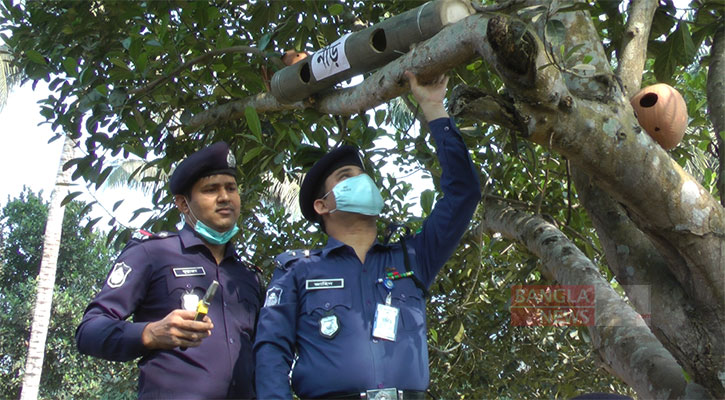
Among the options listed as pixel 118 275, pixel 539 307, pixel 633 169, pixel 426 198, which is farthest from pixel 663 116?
pixel 539 307

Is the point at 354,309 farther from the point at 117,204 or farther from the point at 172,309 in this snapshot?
the point at 117,204

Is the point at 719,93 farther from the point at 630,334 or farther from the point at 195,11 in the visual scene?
the point at 195,11

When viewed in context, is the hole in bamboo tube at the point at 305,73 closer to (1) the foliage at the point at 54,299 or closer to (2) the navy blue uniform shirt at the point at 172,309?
(2) the navy blue uniform shirt at the point at 172,309

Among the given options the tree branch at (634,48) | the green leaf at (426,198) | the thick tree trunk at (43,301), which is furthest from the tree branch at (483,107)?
the thick tree trunk at (43,301)

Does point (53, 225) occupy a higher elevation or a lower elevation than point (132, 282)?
higher

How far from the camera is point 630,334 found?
2.44m

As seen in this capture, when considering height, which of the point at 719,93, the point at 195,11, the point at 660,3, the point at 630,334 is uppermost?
the point at 195,11

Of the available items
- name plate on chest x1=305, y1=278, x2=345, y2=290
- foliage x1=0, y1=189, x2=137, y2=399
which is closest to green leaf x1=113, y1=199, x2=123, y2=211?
name plate on chest x1=305, y1=278, x2=345, y2=290

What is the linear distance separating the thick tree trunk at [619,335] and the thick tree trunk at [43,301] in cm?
1072

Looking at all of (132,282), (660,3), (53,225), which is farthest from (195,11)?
(53,225)

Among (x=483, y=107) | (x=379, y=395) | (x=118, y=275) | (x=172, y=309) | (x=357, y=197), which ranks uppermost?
(x=483, y=107)

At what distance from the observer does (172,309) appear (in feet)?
7.57

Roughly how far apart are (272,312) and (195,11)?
197cm

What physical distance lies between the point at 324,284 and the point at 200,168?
2.46 feet
